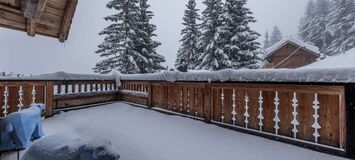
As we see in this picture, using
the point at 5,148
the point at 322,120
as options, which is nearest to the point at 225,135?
the point at 322,120

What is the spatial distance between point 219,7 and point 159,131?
1507cm

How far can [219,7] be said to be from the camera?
1688cm

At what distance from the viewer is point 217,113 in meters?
4.25

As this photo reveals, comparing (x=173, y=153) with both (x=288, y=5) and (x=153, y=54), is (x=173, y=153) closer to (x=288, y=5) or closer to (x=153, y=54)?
(x=153, y=54)

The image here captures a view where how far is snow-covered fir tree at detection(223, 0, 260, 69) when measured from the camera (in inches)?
621

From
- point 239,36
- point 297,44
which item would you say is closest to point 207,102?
point 239,36

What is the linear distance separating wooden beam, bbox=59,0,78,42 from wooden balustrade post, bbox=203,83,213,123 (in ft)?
9.14

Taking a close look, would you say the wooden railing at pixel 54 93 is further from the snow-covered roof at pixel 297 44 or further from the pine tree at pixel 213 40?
the snow-covered roof at pixel 297 44

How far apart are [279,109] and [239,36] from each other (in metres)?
13.6

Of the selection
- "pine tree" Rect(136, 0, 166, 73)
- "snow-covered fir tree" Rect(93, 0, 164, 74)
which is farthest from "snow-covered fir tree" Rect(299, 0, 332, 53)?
"snow-covered fir tree" Rect(93, 0, 164, 74)

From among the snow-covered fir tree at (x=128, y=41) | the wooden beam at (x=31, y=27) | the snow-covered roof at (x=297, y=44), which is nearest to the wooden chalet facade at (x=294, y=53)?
the snow-covered roof at (x=297, y=44)

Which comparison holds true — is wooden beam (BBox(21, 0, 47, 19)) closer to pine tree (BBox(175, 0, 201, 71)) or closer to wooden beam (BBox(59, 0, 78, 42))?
wooden beam (BBox(59, 0, 78, 42))

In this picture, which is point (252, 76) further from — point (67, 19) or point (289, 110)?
point (67, 19)

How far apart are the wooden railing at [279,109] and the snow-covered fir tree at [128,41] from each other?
37.6ft
